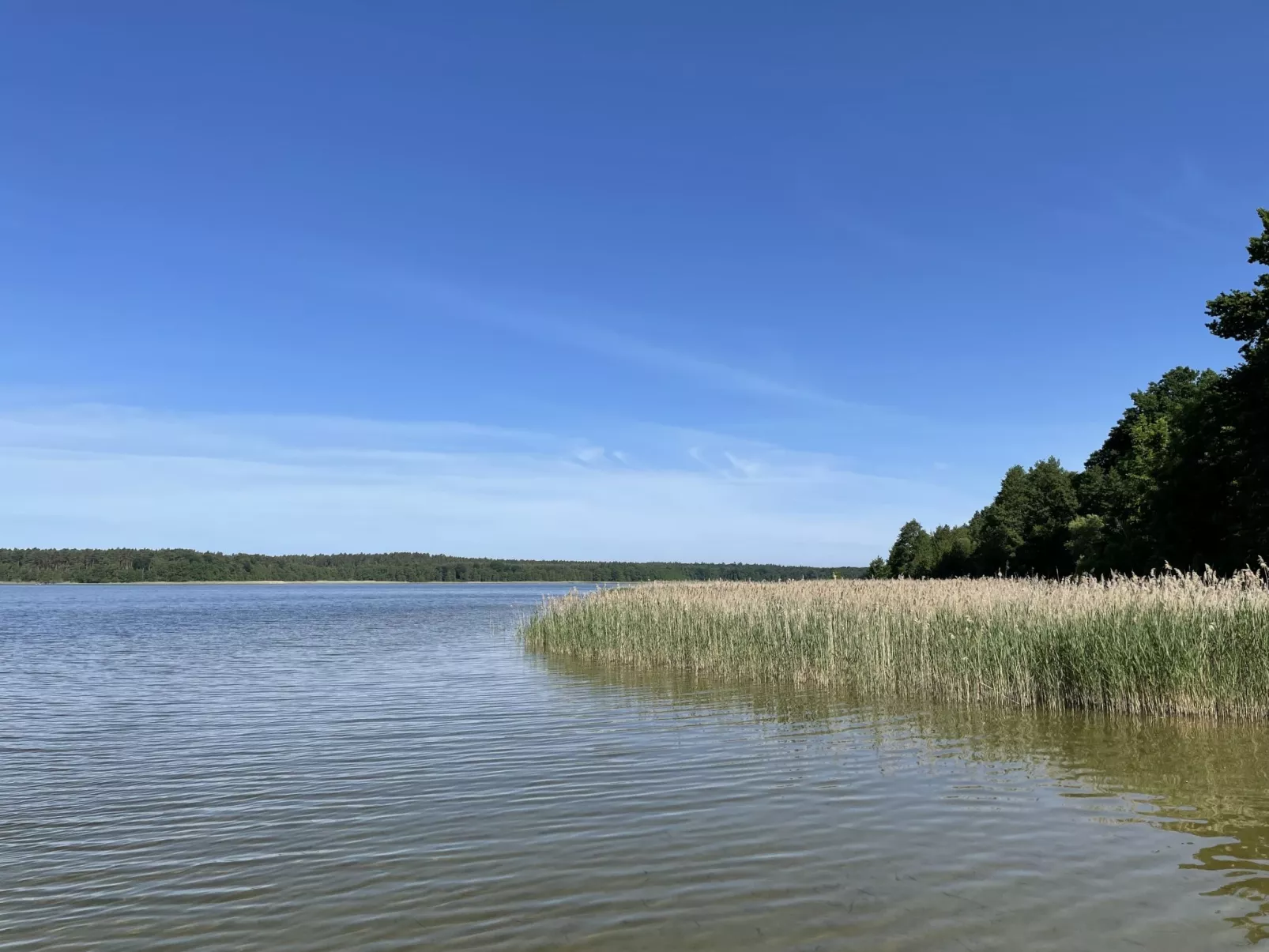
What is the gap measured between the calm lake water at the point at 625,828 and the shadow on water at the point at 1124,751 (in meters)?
0.04

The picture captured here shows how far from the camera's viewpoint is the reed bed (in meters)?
10.8

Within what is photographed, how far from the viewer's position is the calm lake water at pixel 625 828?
481cm

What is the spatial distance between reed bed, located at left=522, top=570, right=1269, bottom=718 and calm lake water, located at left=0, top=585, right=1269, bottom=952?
2.38ft

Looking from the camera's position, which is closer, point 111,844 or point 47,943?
point 47,943

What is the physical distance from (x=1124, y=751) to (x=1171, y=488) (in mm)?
26179

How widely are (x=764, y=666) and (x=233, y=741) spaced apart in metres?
8.76

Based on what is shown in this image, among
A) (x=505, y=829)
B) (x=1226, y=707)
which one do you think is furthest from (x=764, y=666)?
(x=505, y=829)

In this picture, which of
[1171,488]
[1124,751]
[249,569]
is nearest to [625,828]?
[1124,751]

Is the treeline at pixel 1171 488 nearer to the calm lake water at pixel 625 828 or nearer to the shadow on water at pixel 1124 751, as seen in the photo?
the shadow on water at pixel 1124 751

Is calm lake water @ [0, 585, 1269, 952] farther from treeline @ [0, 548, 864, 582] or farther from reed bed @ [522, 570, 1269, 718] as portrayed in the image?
treeline @ [0, 548, 864, 582]

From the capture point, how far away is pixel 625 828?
6.67 m

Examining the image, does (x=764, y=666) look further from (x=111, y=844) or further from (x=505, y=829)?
(x=111, y=844)

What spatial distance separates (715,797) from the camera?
7.61m

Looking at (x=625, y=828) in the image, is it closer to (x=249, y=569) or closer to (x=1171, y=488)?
(x=1171, y=488)
